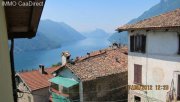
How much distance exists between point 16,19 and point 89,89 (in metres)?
19.0

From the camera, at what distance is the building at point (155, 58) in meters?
16.7

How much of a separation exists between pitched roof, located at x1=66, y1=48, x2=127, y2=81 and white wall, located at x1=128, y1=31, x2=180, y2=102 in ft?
11.7

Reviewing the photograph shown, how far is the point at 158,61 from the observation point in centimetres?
1809

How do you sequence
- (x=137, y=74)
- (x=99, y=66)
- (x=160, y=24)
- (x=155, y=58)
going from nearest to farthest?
1. (x=160, y=24)
2. (x=155, y=58)
3. (x=137, y=74)
4. (x=99, y=66)

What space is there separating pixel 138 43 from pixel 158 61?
1978 millimetres

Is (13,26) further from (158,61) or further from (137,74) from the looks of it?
(137,74)

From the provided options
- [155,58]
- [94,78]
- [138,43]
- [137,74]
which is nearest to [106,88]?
[94,78]

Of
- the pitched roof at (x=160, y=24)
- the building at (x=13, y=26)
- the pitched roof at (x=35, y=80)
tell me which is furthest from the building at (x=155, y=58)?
the building at (x=13, y=26)

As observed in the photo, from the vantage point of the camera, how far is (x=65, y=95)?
22922mm
